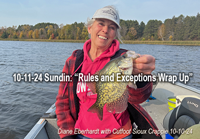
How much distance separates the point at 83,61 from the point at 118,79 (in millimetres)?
861

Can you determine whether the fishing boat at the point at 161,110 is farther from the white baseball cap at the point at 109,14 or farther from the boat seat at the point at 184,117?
the white baseball cap at the point at 109,14

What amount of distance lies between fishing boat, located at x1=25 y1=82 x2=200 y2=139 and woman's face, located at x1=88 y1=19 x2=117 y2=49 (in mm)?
1922

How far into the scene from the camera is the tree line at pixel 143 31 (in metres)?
64.3

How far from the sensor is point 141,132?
7.45ft

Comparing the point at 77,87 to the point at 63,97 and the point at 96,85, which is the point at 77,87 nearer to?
the point at 63,97

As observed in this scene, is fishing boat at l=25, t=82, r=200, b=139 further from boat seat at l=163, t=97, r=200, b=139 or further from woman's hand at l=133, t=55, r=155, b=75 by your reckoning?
woman's hand at l=133, t=55, r=155, b=75

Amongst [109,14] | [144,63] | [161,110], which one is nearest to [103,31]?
[109,14]

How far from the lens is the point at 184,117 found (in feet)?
8.15

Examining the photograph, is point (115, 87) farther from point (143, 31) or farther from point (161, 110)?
point (143, 31)

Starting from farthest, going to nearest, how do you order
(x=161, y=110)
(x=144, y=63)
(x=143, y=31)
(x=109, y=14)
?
(x=143, y=31) → (x=161, y=110) → (x=109, y=14) → (x=144, y=63)

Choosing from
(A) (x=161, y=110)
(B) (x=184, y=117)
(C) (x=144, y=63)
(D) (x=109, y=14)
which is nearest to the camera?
(C) (x=144, y=63)

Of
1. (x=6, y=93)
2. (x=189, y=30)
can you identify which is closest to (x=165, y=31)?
(x=189, y=30)

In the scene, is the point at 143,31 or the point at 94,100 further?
the point at 143,31

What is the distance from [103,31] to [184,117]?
2.15m
